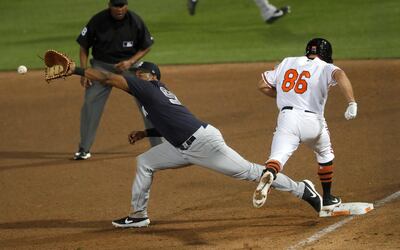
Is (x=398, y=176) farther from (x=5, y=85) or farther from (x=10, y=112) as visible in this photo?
(x=5, y=85)

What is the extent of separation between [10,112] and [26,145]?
1.81m

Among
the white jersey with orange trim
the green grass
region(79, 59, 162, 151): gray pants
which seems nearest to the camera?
the white jersey with orange trim

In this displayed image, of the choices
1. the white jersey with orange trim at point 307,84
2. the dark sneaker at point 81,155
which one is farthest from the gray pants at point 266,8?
the white jersey with orange trim at point 307,84

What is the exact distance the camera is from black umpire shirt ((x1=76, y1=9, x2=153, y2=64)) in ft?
38.4

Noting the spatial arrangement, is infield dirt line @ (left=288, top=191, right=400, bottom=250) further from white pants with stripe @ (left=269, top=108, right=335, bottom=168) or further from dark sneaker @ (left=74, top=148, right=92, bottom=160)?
dark sneaker @ (left=74, top=148, right=92, bottom=160)

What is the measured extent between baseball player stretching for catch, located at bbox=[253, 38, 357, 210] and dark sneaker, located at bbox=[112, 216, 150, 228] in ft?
4.62

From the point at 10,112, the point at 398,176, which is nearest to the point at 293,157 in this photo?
the point at 398,176

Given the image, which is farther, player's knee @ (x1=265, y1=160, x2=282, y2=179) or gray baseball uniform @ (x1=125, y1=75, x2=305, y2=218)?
gray baseball uniform @ (x1=125, y1=75, x2=305, y2=218)

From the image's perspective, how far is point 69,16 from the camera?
21625mm

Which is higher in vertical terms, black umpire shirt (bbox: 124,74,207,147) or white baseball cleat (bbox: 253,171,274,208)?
black umpire shirt (bbox: 124,74,207,147)

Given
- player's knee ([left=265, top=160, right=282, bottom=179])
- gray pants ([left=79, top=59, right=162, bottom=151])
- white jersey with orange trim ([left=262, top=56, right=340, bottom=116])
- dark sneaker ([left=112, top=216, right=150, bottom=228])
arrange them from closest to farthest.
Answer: player's knee ([left=265, top=160, right=282, bottom=179]), white jersey with orange trim ([left=262, top=56, right=340, bottom=116]), dark sneaker ([left=112, top=216, right=150, bottom=228]), gray pants ([left=79, top=59, right=162, bottom=151])

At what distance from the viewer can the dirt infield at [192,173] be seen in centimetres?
866

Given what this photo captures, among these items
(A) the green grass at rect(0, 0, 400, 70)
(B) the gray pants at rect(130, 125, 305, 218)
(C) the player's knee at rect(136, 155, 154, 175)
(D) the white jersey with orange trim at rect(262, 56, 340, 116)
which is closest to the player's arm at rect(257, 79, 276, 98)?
(D) the white jersey with orange trim at rect(262, 56, 340, 116)

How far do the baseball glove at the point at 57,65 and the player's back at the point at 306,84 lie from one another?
82.9 inches
